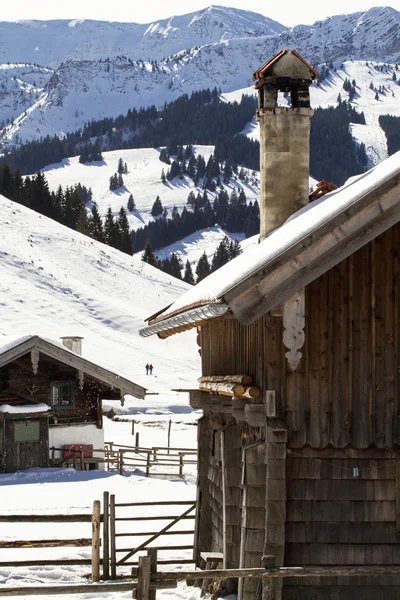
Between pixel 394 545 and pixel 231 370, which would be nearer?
pixel 394 545

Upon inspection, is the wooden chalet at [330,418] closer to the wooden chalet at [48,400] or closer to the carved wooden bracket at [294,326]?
the carved wooden bracket at [294,326]

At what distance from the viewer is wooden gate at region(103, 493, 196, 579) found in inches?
680

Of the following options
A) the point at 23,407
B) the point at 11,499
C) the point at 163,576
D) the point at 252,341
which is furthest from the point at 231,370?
the point at 23,407

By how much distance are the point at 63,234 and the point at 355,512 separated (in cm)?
8916

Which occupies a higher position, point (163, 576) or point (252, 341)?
point (252, 341)

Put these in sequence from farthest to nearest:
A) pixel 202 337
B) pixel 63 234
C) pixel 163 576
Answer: pixel 63 234, pixel 202 337, pixel 163 576

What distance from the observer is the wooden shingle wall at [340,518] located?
12.8 metres

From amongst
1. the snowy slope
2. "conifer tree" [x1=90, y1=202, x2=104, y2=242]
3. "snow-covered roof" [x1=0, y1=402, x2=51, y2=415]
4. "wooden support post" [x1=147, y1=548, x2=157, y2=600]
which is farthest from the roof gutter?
"conifer tree" [x1=90, y1=202, x2=104, y2=242]

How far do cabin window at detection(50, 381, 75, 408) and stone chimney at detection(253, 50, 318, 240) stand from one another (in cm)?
2048

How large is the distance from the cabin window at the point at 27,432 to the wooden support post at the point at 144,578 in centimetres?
2229

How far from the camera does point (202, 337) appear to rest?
19453 millimetres

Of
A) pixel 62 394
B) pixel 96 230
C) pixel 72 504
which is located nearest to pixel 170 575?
pixel 72 504

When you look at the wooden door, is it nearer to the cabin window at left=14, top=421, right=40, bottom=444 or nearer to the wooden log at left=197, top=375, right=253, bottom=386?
the cabin window at left=14, top=421, right=40, bottom=444

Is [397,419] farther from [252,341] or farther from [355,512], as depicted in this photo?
[252,341]
